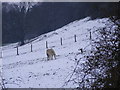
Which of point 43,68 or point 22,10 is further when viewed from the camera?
point 22,10

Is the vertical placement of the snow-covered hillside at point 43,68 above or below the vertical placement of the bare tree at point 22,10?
below

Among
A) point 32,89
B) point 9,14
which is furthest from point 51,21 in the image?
point 32,89

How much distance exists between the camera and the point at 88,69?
12.9 ft

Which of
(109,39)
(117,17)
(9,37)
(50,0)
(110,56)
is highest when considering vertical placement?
(50,0)

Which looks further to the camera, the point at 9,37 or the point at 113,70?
the point at 9,37

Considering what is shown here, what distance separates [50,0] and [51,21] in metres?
5.12

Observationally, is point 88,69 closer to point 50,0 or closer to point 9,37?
point 9,37

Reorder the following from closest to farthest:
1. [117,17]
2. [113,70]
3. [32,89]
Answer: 1. [113,70]
2. [117,17]
3. [32,89]

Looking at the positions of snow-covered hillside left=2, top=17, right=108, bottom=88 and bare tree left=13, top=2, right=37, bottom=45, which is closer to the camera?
snow-covered hillside left=2, top=17, right=108, bottom=88

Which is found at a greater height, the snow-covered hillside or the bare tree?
the bare tree

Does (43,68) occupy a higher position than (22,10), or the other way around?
(22,10)

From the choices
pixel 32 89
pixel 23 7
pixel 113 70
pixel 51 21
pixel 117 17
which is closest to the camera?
pixel 113 70

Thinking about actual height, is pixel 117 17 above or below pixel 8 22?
below

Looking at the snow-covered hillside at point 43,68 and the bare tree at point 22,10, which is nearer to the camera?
the snow-covered hillside at point 43,68
